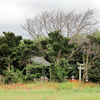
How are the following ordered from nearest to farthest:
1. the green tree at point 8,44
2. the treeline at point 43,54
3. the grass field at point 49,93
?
1. the grass field at point 49,93
2. the treeline at point 43,54
3. the green tree at point 8,44

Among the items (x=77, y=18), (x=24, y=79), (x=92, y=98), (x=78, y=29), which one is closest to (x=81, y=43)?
(x=78, y=29)

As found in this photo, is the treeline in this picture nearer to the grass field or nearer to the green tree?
the green tree

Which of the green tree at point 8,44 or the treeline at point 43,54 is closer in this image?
the treeline at point 43,54

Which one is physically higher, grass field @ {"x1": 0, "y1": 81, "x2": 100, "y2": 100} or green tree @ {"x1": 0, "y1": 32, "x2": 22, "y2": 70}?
green tree @ {"x1": 0, "y1": 32, "x2": 22, "y2": 70}

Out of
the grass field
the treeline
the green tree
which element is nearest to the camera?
the grass field

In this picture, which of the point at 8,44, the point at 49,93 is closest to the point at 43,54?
the point at 8,44

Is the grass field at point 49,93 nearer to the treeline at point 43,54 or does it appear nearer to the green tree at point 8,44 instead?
the treeline at point 43,54

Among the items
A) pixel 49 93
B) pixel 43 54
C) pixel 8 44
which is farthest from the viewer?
pixel 8 44

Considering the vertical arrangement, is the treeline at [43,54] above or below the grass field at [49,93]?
above

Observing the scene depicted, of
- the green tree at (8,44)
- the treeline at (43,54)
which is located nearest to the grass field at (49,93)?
the treeline at (43,54)

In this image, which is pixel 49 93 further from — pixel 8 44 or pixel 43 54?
pixel 8 44

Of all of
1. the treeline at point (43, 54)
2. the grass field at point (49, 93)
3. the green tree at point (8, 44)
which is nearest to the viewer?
the grass field at point (49, 93)

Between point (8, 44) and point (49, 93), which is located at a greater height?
point (8, 44)

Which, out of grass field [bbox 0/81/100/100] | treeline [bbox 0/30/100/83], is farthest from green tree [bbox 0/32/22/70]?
grass field [bbox 0/81/100/100]
